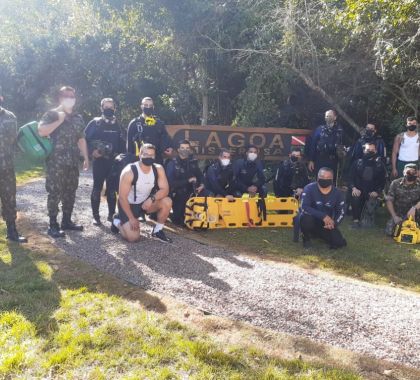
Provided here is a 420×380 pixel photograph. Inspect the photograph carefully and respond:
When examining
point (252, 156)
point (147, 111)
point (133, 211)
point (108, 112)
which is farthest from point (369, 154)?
point (108, 112)

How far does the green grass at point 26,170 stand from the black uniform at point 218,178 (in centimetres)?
605

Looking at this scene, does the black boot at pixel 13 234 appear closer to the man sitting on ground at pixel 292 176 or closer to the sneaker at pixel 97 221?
the sneaker at pixel 97 221

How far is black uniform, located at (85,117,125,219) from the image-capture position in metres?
6.57

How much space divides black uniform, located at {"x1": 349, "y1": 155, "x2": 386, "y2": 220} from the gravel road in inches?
112

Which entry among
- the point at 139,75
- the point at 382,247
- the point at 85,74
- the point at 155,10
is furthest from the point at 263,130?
the point at 85,74

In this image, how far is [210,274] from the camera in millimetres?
4918

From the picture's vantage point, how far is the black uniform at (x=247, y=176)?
774 cm

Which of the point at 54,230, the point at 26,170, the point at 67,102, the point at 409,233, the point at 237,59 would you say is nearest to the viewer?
the point at 67,102

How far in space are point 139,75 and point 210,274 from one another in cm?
1170

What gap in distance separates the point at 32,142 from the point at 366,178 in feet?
17.6

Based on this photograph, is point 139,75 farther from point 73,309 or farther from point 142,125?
point 73,309

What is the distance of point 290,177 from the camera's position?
7.98m

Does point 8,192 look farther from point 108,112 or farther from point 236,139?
point 236,139

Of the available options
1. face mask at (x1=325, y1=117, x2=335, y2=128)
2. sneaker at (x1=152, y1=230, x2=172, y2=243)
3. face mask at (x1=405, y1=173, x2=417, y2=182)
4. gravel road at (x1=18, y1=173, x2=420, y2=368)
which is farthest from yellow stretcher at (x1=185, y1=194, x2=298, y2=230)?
face mask at (x1=405, y1=173, x2=417, y2=182)
